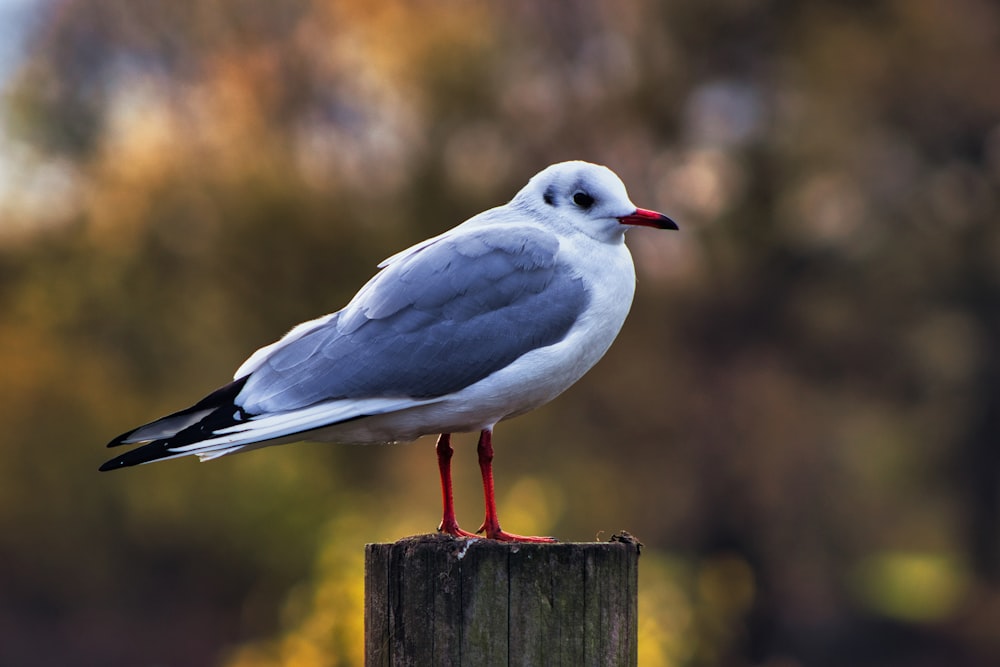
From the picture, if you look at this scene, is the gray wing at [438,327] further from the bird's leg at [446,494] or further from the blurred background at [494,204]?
the blurred background at [494,204]

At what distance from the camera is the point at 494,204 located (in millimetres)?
14625

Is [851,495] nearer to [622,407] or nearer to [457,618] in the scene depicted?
[622,407]

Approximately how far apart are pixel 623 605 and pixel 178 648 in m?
10.4

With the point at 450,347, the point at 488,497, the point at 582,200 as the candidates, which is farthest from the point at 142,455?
the point at 582,200

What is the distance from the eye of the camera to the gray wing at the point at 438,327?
11.8ft

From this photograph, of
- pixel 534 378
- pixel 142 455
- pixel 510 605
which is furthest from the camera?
pixel 534 378

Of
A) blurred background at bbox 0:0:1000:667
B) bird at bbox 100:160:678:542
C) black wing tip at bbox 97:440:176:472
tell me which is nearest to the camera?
black wing tip at bbox 97:440:176:472

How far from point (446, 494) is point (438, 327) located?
479mm

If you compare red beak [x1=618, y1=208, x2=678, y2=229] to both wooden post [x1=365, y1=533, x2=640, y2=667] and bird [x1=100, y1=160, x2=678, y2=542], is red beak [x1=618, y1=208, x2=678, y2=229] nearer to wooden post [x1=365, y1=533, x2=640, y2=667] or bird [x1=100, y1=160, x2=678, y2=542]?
bird [x1=100, y1=160, x2=678, y2=542]

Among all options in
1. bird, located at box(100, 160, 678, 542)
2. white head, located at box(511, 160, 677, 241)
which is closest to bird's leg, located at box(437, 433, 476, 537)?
bird, located at box(100, 160, 678, 542)

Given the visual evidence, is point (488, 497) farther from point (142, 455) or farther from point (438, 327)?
point (142, 455)

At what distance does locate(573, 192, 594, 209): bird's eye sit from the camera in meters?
3.95

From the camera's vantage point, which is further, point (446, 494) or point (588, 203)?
point (588, 203)

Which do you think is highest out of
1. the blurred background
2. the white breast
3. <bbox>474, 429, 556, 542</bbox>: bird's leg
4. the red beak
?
the blurred background
